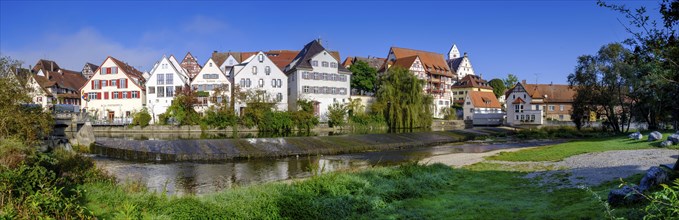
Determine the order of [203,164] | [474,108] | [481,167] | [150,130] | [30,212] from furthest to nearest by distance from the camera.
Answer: [474,108]
[150,130]
[203,164]
[481,167]
[30,212]

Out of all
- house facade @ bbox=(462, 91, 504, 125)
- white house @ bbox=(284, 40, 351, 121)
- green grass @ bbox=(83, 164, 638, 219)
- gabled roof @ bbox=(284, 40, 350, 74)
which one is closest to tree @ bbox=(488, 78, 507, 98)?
house facade @ bbox=(462, 91, 504, 125)

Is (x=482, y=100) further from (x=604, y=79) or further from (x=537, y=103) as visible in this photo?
(x=604, y=79)

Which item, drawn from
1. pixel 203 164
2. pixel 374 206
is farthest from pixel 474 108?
pixel 374 206

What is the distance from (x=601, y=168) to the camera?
1465cm

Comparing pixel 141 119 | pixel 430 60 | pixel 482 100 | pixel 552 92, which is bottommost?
pixel 141 119

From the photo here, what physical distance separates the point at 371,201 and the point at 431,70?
84788mm

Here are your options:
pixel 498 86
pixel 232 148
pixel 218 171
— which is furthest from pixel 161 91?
pixel 498 86

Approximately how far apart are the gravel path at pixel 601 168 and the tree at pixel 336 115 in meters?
46.9

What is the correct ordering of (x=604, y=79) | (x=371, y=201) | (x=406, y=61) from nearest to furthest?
1. (x=371, y=201)
2. (x=604, y=79)
3. (x=406, y=61)

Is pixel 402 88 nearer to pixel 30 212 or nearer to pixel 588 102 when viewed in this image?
pixel 588 102

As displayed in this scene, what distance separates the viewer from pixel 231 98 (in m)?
65.6

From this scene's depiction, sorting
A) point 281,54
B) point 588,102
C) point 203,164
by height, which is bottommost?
point 203,164

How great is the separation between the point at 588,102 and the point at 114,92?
66951 millimetres

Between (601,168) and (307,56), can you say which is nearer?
(601,168)
